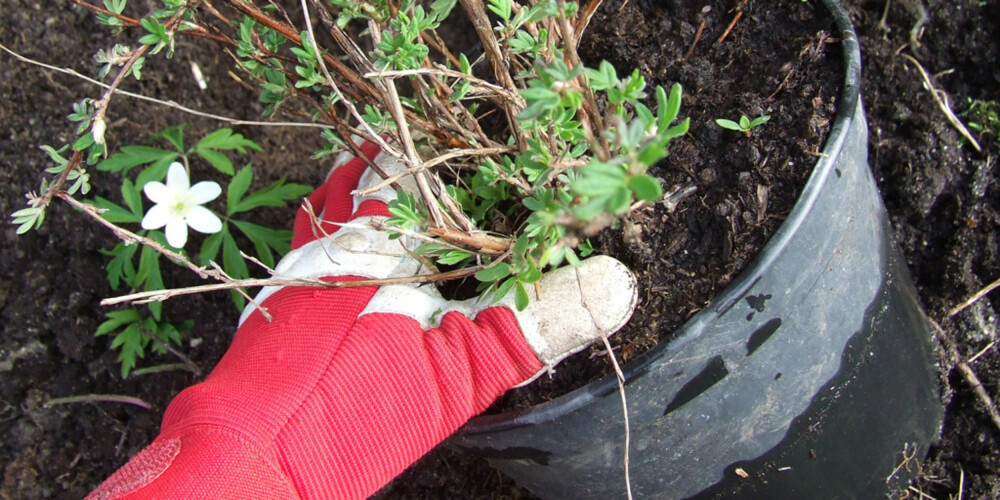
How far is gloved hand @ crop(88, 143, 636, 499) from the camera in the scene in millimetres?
1146

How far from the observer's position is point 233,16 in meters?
2.44

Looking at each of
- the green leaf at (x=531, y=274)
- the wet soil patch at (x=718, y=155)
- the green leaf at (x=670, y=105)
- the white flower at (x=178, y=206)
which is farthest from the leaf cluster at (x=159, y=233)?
the green leaf at (x=670, y=105)

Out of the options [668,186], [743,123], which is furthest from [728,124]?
[668,186]

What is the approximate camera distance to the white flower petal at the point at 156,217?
1.73 meters

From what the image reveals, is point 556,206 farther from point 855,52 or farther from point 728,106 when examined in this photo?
point 855,52

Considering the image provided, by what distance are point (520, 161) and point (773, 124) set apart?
489 millimetres

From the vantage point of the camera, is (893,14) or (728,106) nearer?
(728,106)

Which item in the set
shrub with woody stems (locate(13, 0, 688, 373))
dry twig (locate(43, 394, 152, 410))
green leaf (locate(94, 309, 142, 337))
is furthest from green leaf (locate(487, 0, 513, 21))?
dry twig (locate(43, 394, 152, 410))

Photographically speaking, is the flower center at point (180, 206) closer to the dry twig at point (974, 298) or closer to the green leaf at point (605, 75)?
the green leaf at point (605, 75)

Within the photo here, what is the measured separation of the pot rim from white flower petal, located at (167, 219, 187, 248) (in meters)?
0.96

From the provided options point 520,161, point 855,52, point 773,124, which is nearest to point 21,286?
point 520,161

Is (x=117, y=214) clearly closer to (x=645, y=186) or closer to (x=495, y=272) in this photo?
(x=495, y=272)

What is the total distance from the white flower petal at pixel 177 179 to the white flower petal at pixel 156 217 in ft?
0.18

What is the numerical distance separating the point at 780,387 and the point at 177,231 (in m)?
1.41
